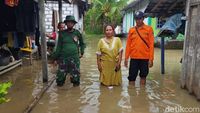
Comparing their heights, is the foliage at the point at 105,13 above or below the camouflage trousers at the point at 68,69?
above

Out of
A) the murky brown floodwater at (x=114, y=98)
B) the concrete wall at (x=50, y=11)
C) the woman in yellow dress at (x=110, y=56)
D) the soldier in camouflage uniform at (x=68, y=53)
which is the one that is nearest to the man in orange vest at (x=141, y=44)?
the woman in yellow dress at (x=110, y=56)

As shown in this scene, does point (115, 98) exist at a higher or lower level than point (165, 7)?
lower

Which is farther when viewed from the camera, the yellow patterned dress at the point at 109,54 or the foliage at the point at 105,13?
the foliage at the point at 105,13

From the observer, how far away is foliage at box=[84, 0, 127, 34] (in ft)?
131

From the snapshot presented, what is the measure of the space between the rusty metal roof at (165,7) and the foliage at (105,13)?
27651 millimetres

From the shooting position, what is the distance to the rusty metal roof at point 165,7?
1094 cm

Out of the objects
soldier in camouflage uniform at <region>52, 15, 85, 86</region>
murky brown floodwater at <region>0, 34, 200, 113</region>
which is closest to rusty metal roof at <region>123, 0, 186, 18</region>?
murky brown floodwater at <region>0, 34, 200, 113</region>

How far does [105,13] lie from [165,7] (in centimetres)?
2908

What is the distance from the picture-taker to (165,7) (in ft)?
37.8
